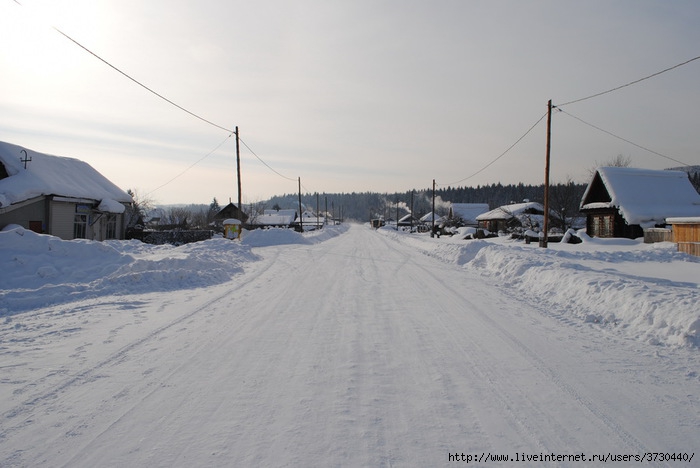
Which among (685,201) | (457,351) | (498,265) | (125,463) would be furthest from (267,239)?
(685,201)

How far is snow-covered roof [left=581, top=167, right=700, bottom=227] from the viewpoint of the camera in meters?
31.2

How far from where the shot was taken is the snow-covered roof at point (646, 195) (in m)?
31.2

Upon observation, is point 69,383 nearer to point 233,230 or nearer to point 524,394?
point 524,394

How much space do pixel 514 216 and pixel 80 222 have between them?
164ft

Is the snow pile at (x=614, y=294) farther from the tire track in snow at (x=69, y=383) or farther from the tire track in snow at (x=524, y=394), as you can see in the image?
the tire track in snow at (x=69, y=383)

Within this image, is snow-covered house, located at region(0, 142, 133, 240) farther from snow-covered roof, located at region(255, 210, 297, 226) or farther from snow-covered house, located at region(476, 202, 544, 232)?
snow-covered roof, located at region(255, 210, 297, 226)

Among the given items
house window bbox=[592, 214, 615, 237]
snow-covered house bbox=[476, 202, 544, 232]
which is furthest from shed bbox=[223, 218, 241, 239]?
snow-covered house bbox=[476, 202, 544, 232]

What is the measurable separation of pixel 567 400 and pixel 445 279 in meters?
9.59

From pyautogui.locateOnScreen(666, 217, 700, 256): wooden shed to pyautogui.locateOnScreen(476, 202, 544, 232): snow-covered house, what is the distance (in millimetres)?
26755

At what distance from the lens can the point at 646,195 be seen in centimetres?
3350

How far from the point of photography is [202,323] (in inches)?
304

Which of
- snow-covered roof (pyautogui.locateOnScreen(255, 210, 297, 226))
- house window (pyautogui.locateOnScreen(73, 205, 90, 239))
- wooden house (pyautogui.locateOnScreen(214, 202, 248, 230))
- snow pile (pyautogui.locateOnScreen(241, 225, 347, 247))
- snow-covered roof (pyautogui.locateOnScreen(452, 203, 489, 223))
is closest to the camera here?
house window (pyautogui.locateOnScreen(73, 205, 90, 239))

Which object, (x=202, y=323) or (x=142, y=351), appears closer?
(x=142, y=351)

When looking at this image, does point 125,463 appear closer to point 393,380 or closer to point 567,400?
point 393,380
